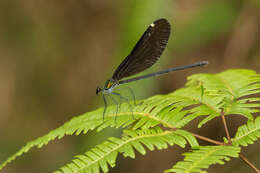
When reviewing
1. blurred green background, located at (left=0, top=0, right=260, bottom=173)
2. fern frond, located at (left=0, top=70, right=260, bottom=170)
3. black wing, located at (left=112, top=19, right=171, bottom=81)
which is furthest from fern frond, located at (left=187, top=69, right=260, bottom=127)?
blurred green background, located at (left=0, top=0, right=260, bottom=173)

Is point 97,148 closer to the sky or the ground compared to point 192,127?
closer to the sky

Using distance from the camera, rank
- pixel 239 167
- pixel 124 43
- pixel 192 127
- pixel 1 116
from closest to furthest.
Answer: pixel 124 43 → pixel 239 167 → pixel 192 127 → pixel 1 116

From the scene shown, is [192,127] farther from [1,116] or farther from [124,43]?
[1,116]

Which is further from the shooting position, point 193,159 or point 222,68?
point 222,68

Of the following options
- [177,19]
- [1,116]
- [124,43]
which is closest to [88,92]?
[1,116]

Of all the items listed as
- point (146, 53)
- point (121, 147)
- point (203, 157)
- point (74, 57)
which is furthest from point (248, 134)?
point (74, 57)

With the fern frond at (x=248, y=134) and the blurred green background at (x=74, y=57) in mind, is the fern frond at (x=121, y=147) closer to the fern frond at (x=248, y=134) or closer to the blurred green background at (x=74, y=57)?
the fern frond at (x=248, y=134)

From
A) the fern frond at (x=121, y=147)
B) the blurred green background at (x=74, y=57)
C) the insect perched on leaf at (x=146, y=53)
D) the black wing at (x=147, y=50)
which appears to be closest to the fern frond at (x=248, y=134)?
the fern frond at (x=121, y=147)

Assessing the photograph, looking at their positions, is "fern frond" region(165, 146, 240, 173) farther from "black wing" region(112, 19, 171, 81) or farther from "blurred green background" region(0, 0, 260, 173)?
"blurred green background" region(0, 0, 260, 173)
